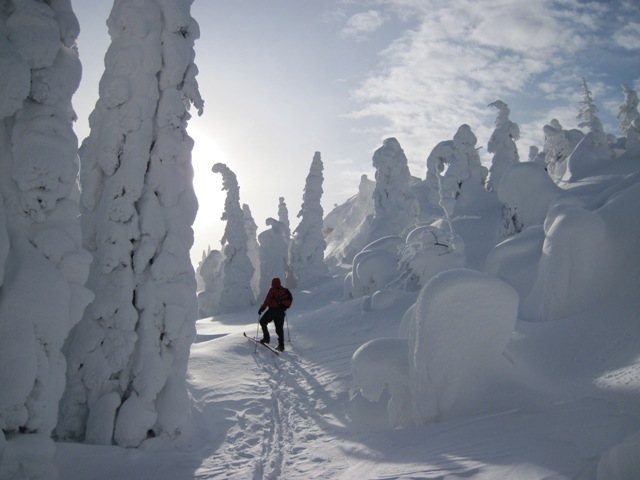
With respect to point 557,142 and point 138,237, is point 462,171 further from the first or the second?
point 138,237

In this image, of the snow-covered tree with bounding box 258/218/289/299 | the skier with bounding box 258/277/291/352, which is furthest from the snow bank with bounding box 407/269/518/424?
the snow-covered tree with bounding box 258/218/289/299

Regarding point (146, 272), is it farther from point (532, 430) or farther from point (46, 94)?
point (532, 430)

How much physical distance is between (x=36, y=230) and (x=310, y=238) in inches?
1163

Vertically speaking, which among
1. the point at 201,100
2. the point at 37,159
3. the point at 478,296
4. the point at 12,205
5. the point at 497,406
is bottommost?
the point at 497,406

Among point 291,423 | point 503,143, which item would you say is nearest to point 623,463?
point 291,423

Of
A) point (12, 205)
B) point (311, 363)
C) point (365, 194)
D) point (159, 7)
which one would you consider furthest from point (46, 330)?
point (365, 194)

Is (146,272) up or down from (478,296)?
up

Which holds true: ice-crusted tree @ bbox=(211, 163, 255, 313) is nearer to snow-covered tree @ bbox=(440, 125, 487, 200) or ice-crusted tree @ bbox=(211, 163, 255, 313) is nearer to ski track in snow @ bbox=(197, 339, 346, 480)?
snow-covered tree @ bbox=(440, 125, 487, 200)

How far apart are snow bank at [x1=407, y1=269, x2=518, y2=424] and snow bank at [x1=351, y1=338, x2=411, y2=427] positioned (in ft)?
1.39

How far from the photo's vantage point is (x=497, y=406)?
15.6 ft

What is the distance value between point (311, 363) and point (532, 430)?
6.90m

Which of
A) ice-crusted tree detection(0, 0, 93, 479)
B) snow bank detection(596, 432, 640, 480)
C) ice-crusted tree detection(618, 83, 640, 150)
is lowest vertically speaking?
snow bank detection(596, 432, 640, 480)

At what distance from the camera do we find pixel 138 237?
20.4 feet

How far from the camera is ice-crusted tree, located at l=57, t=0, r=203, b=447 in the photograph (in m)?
5.56
